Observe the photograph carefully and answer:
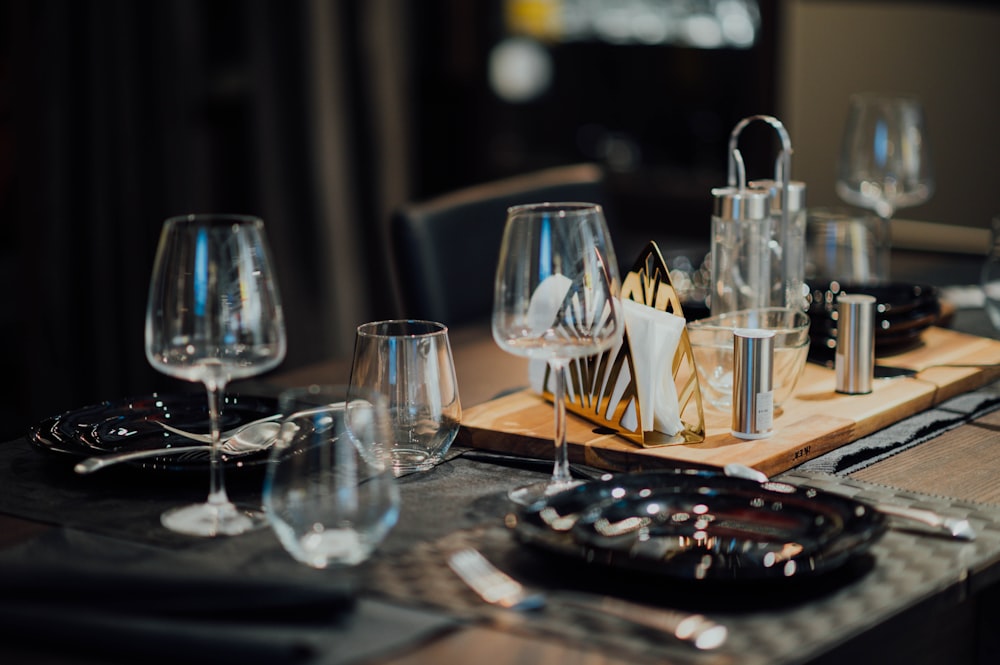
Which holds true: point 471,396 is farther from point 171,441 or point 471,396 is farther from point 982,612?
point 982,612

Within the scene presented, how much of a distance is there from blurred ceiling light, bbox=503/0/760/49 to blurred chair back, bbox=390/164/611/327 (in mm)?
1389

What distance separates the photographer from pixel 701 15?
3.40 meters

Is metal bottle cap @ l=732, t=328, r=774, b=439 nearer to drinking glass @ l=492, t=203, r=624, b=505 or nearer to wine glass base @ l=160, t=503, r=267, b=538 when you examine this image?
drinking glass @ l=492, t=203, r=624, b=505

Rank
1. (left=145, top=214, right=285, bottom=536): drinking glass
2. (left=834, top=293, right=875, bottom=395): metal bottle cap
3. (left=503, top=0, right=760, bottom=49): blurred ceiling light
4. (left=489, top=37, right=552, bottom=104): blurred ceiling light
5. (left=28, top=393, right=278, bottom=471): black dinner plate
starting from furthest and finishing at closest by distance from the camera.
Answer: (left=489, top=37, right=552, bottom=104): blurred ceiling light, (left=503, top=0, right=760, bottom=49): blurred ceiling light, (left=834, top=293, right=875, bottom=395): metal bottle cap, (left=28, top=393, right=278, bottom=471): black dinner plate, (left=145, top=214, right=285, bottom=536): drinking glass

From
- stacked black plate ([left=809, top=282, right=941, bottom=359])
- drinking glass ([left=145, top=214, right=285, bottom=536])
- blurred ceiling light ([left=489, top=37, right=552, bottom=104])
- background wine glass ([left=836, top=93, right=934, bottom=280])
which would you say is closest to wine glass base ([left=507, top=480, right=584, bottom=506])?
drinking glass ([left=145, top=214, right=285, bottom=536])

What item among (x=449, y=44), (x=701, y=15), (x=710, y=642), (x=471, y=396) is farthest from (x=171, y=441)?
(x=449, y=44)

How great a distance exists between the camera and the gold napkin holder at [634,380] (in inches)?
46.2

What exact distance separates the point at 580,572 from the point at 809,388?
1.78 feet

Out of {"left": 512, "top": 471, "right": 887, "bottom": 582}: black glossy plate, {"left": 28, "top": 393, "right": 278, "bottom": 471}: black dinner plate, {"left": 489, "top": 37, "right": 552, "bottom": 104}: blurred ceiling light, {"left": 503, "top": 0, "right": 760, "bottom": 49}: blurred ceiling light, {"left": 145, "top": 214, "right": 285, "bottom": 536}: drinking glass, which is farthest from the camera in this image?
{"left": 489, "top": 37, "right": 552, "bottom": 104}: blurred ceiling light

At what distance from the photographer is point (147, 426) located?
1243mm

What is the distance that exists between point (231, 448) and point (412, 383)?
0.17 metres

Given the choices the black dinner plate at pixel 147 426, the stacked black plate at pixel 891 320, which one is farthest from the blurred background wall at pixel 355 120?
the black dinner plate at pixel 147 426

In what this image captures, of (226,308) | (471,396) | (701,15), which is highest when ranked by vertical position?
(701,15)

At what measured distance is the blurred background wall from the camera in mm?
2959
